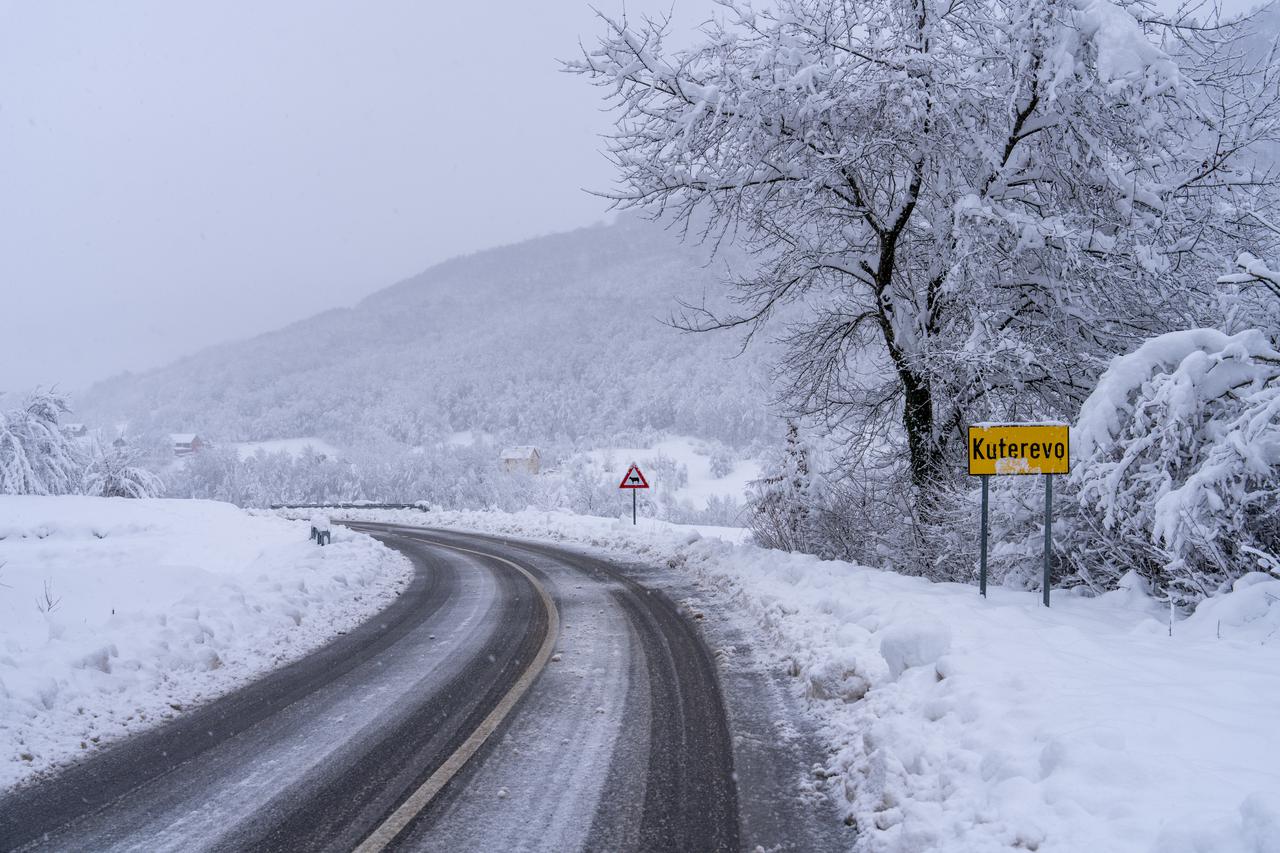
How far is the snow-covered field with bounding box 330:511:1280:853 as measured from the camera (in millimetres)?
3117

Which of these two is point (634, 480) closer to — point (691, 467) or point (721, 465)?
point (721, 465)

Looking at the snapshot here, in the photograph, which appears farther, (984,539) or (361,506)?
(361,506)

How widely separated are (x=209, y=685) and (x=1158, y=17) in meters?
13.6

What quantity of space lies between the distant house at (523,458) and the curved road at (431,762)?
73.1m

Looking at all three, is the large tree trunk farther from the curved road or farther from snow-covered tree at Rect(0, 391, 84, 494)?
snow-covered tree at Rect(0, 391, 84, 494)

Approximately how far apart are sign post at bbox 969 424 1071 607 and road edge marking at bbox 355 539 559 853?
463cm

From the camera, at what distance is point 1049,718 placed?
13.3 ft

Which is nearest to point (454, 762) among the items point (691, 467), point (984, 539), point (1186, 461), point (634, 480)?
point (984, 539)

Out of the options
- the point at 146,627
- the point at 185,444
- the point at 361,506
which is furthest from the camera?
the point at 185,444

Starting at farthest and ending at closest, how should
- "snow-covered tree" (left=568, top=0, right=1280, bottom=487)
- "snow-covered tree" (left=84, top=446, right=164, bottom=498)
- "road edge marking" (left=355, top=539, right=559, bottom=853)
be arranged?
"snow-covered tree" (left=84, top=446, right=164, bottom=498), "snow-covered tree" (left=568, top=0, right=1280, bottom=487), "road edge marking" (left=355, top=539, right=559, bottom=853)

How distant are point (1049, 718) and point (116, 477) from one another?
50.2 metres

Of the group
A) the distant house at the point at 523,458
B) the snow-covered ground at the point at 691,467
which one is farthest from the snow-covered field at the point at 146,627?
the distant house at the point at 523,458

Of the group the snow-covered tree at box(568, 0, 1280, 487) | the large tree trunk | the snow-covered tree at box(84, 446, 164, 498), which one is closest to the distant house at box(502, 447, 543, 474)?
the snow-covered tree at box(84, 446, 164, 498)

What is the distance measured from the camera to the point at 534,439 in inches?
4626
